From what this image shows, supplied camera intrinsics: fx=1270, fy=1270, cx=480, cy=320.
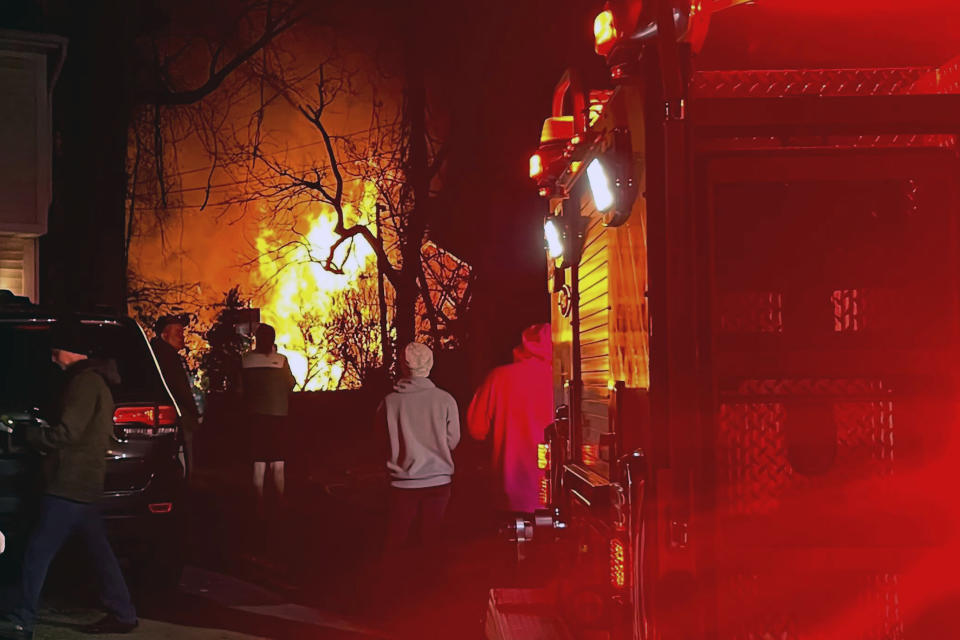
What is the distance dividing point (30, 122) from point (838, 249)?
21.6m

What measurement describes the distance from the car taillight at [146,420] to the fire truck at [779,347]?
226 inches

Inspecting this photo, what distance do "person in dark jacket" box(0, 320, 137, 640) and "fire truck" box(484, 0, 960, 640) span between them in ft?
15.0

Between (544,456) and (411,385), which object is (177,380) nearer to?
(411,385)

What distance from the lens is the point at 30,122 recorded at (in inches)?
901

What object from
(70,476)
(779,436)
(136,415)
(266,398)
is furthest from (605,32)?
(266,398)

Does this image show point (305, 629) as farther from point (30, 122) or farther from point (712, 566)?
point (30, 122)

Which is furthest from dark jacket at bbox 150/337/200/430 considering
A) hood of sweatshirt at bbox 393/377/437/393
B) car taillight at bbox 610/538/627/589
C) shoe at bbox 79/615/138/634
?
car taillight at bbox 610/538/627/589

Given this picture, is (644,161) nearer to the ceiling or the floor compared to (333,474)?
nearer to the ceiling

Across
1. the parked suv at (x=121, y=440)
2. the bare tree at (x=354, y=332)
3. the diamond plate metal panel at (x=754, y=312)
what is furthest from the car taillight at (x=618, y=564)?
the bare tree at (x=354, y=332)

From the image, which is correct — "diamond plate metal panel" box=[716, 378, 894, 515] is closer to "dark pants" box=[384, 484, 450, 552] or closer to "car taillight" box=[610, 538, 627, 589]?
"car taillight" box=[610, 538, 627, 589]

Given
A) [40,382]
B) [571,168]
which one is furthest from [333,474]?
[571,168]

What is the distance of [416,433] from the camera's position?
8.32m

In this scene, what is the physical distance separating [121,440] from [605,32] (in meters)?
6.03

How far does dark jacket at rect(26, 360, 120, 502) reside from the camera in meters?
7.49
